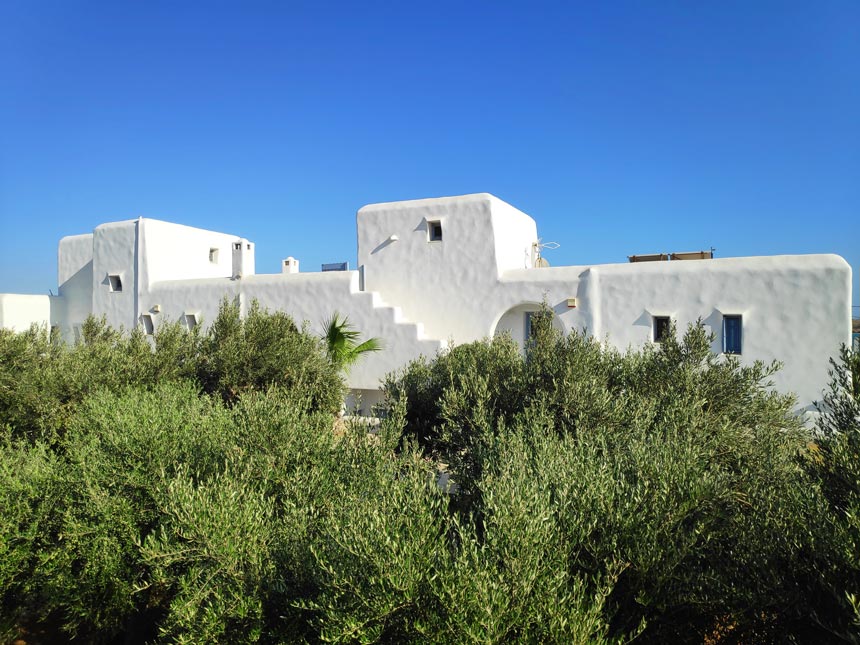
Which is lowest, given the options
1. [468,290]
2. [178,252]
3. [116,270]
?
[468,290]

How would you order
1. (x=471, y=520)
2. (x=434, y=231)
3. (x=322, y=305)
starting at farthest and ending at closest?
(x=322, y=305) < (x=434, y=231) < (x=471, y=520)

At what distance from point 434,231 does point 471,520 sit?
576 inches

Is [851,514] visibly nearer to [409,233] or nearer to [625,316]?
[625,316]

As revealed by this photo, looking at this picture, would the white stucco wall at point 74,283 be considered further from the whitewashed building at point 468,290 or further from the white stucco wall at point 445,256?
the white stucco wall at point 445,256

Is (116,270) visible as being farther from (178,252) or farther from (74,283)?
(74,283)

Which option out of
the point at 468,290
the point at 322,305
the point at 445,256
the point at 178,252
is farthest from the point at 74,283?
the point at 468,290

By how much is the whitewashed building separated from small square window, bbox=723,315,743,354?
28 millimetres

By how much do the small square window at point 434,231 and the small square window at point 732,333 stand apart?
29.4 ft

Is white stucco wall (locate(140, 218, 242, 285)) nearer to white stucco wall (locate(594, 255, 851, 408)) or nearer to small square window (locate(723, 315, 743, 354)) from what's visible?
white stucco wall (locate(594, 255, 851, 408))

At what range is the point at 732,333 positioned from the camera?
47.3 feet

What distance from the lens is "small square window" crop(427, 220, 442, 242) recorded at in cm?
1819

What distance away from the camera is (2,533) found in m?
6.26

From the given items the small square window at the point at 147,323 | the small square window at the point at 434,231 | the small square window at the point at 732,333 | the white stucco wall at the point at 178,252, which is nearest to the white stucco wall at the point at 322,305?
the small square window at the point at 147,323

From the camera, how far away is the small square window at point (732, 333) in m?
14.3
